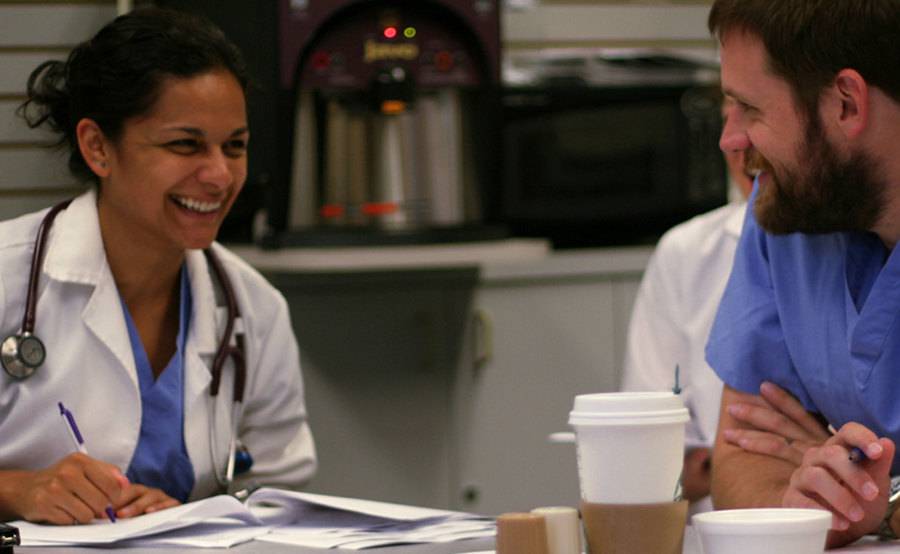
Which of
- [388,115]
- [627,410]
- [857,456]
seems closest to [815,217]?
[857,456]

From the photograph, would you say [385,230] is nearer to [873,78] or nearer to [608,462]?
[873,78]

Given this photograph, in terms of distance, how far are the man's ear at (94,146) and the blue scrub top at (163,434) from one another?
10.4 inches

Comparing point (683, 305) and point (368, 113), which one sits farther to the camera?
point (368, 113)

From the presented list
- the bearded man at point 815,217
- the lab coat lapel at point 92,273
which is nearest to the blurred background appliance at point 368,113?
the lab coat lapel at point 92,273

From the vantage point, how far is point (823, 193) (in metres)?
1.66

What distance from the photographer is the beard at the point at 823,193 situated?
167cm

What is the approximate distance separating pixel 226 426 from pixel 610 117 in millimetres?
1612

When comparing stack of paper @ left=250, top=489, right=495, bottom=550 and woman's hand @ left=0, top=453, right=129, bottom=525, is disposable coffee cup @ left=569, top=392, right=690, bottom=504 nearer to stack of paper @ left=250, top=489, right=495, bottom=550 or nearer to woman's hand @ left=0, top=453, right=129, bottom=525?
stack of paper @ left=250, top=489, right=495, bottom=550

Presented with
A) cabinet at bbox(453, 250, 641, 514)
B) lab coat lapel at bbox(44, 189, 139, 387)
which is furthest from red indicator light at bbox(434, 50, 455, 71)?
lab coat lapel at bbox(44, 189, 139, 387)

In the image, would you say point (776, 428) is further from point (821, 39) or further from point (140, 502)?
point (140, 502)

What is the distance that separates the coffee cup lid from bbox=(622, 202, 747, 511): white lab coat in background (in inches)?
52.1

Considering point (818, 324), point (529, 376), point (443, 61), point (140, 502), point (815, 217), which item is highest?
point (443, 61)

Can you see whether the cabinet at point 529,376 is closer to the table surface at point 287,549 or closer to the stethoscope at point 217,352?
the stethoscope at point 217,352

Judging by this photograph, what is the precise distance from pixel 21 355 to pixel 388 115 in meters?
1.32
